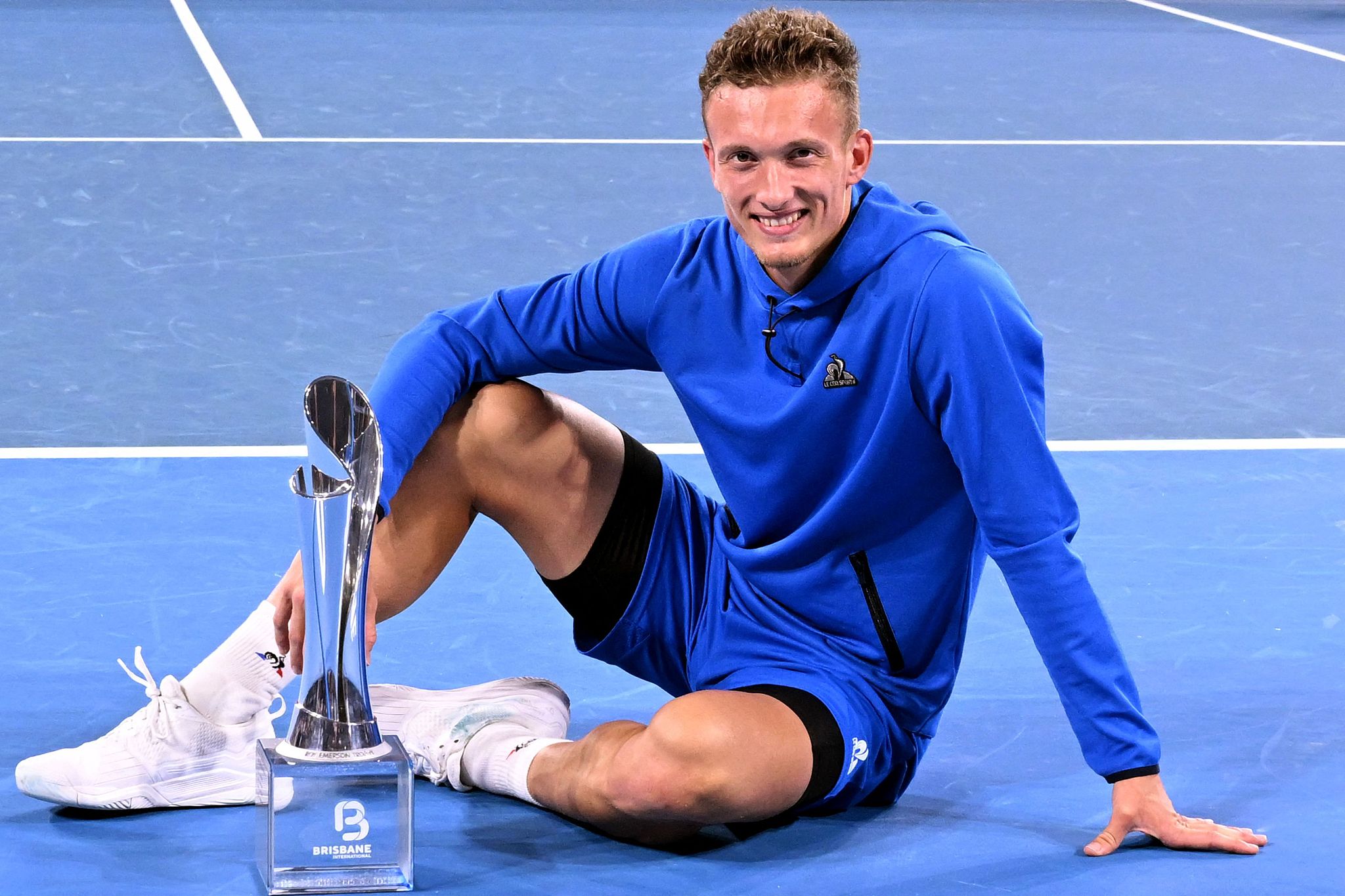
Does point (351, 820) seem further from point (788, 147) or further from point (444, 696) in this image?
point (788, 147)

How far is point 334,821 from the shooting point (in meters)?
1.93

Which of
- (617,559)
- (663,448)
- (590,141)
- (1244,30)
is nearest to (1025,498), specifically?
(617,559)

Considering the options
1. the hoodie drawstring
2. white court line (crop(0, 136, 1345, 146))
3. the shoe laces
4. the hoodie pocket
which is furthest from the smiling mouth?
white court line (crop(0, 136, 1345, 146))

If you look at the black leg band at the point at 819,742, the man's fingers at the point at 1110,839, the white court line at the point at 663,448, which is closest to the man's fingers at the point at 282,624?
the black leg band at the point at 819,742

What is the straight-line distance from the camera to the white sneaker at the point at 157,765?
214 centimetres

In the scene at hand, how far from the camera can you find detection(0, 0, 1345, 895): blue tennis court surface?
2174 millimetres

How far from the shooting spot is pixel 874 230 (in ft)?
6.93

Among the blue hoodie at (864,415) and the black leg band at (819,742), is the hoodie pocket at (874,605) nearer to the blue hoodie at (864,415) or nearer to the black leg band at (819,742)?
the blue hoodie at (864,415)

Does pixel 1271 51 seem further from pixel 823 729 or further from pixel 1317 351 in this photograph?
pixel 823 729

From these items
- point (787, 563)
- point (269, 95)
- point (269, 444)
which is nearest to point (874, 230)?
point (787, 563)

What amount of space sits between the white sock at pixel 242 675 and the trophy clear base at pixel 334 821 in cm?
→ 23

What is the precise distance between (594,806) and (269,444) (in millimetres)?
1560

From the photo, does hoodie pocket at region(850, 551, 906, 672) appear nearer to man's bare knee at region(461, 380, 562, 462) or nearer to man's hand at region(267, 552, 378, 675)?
man's bare knee at region(461, 380, 562, 462)

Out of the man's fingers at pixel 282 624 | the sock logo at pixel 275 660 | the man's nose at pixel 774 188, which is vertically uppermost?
the man's nose at pixel 774 188
